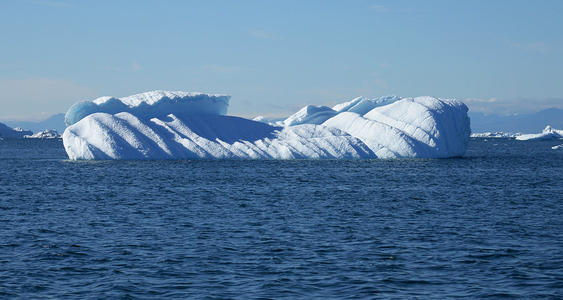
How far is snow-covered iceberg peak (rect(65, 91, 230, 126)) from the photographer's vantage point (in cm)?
5234

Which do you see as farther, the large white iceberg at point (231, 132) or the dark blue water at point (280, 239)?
the large white iceberg at point (231, 132)

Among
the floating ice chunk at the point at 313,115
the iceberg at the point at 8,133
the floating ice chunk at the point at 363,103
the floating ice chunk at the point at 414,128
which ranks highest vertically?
the iceberg at the point at 8,133

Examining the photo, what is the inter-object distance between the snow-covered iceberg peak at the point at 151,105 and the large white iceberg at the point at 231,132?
0.25 feet

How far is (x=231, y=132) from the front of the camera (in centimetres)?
5112

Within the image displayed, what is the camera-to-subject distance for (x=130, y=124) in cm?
4850

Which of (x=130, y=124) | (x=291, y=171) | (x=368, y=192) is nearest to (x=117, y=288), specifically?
(x=368, y=192)

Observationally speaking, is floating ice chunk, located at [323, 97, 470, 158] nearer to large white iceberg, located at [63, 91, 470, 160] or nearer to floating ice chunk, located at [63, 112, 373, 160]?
large white iceberg, located at [63, 91, 470, 160]

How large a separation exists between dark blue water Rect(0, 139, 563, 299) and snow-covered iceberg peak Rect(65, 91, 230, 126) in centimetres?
1580

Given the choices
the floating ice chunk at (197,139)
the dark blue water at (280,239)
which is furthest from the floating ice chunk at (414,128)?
the dark blue water at (280,239)

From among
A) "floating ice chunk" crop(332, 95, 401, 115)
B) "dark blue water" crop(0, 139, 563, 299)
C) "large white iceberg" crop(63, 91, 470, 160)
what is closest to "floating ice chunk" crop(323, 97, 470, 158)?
"large white iceberg" crop(63, 91, 470, 160)

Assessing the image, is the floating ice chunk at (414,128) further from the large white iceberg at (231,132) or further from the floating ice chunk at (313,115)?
the floating ice chunk at (313,115)

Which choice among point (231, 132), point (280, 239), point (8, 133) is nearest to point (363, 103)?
point (231, 132)

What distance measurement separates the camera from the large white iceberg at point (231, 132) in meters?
47.5

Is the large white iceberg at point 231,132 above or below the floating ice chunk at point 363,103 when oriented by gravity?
below
